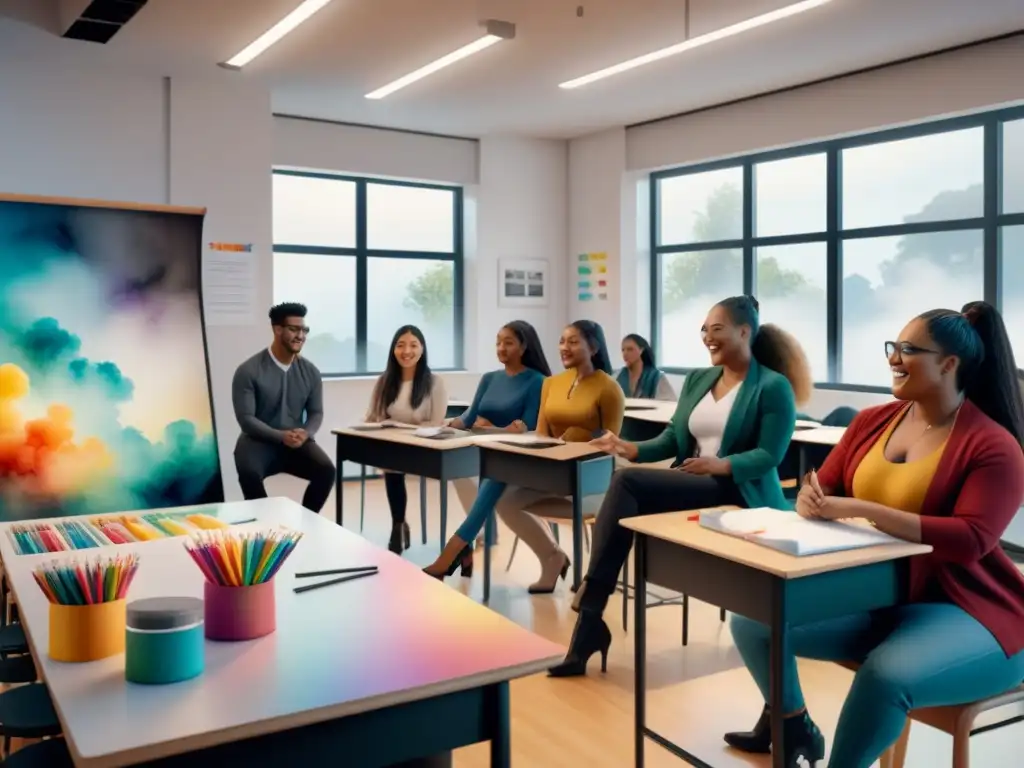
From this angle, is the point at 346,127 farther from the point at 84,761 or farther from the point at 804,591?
the point at 84,761

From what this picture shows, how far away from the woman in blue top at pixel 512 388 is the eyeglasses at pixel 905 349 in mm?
2651

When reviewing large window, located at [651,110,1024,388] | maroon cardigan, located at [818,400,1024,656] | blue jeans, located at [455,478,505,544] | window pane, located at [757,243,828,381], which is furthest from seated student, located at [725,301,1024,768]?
window pane, located at [757,243,828,381]

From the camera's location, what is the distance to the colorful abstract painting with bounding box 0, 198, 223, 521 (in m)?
3.82

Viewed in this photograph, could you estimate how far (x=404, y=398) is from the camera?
17.5 feet

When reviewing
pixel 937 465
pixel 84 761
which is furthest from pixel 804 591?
pixel 84 761

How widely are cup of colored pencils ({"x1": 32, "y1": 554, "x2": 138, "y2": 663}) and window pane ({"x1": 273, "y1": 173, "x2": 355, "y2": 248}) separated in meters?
6.65

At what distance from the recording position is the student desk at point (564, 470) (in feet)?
12.5

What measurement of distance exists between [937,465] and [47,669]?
1.89m

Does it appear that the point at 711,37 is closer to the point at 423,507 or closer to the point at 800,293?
the point at 800,293

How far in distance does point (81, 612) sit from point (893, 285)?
20.5 ft

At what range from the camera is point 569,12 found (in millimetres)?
5211

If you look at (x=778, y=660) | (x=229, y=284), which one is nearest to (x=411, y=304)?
(x=229, y=284)

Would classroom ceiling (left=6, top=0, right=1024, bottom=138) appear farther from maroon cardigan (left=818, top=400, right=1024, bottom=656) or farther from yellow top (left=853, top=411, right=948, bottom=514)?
maroon cardigan (left=818, top=400, right=1024, bottom=656)

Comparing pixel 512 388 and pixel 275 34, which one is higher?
pixel 275 34
